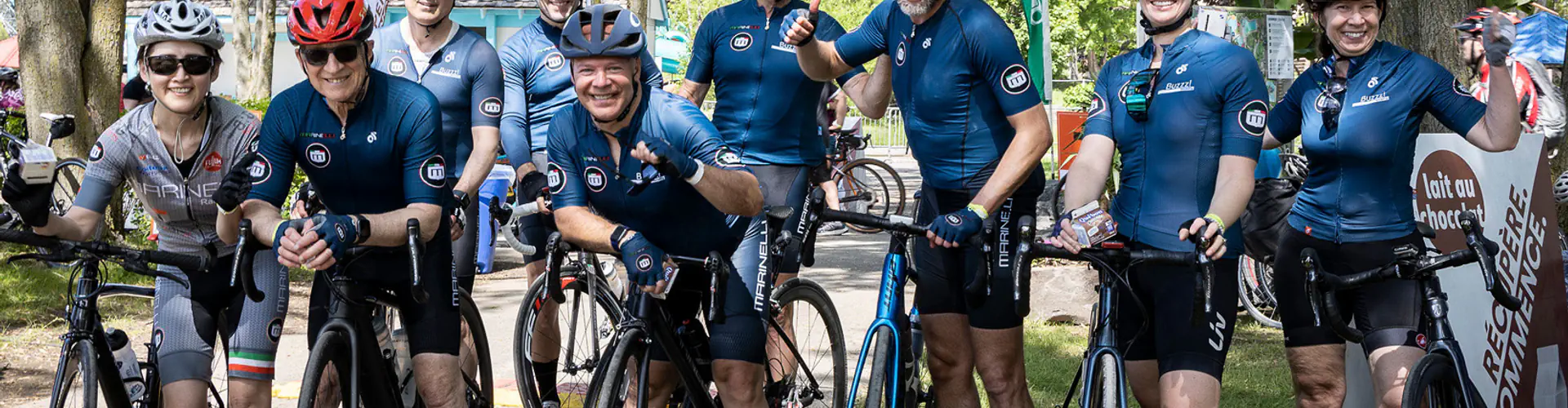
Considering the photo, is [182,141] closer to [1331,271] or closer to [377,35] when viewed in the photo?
[377,35]

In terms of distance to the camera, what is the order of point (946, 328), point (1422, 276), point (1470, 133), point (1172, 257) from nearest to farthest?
point (1172, 257)
point (1422, 276)
point (1470, 133)
point (946, 328)

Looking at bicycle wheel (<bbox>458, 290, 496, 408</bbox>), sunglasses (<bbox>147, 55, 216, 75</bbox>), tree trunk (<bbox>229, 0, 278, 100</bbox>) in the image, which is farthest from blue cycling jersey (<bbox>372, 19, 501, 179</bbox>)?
tree trunk (<bbox>229, 0, 278, 100</bbox>)

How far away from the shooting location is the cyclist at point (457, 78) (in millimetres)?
5664

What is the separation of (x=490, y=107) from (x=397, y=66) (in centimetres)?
51

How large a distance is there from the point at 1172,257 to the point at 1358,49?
123 centimetres

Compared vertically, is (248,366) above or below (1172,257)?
below

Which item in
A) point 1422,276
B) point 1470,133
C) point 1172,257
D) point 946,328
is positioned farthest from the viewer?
point 946,328

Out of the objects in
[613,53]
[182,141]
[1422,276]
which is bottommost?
[1422,276]

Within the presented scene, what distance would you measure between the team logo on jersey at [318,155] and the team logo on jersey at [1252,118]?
9.12ft

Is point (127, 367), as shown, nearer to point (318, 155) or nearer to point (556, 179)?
point (318, 155)

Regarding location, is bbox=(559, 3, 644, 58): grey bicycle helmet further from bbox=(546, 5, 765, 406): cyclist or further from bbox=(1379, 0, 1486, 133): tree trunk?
bbox=(1379, 0, 1486, 133): tree trunk

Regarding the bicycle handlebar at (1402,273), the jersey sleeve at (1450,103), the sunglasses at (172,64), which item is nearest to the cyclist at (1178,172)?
the bicycle handlebar at (1402,273)

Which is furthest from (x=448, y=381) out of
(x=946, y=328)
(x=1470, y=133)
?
(x=1470, y=133)

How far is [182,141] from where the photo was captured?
187 inches
